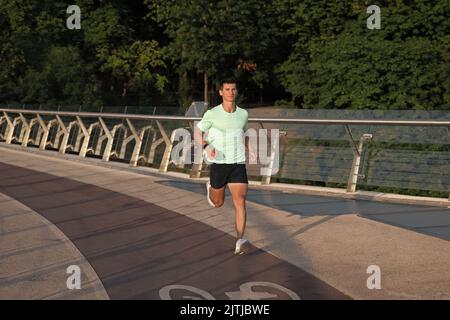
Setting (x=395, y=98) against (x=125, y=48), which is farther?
(x=125, y=48)

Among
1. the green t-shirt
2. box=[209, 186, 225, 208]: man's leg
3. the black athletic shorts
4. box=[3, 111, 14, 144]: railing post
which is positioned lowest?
box=[3, 111, 14, 144]: railing post

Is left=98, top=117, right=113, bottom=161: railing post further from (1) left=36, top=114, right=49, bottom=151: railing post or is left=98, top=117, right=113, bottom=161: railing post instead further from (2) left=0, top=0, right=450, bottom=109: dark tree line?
(2) left=0, top=0, right=450, bottom=109: dark tree line

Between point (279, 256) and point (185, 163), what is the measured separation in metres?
9.54

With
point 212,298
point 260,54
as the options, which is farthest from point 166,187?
point 260,54

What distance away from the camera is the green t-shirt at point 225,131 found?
30.6 ft

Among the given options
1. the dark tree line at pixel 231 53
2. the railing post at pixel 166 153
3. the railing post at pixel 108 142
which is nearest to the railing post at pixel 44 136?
the railing post at pixel 108 142

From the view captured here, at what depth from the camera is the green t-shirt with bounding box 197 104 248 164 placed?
30.6 feet

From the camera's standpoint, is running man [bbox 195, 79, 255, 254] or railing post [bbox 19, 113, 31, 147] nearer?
running man [bbox 195, 79, 255, 254]

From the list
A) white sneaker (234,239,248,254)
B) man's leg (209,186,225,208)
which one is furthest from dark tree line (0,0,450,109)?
white sneaker (234,239,248,254)

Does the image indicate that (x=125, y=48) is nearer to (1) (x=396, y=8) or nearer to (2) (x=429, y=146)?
(1) (x=396, y=8)

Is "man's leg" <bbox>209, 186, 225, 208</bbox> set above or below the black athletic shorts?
below

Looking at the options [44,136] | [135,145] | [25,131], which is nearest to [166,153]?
[135,145]
